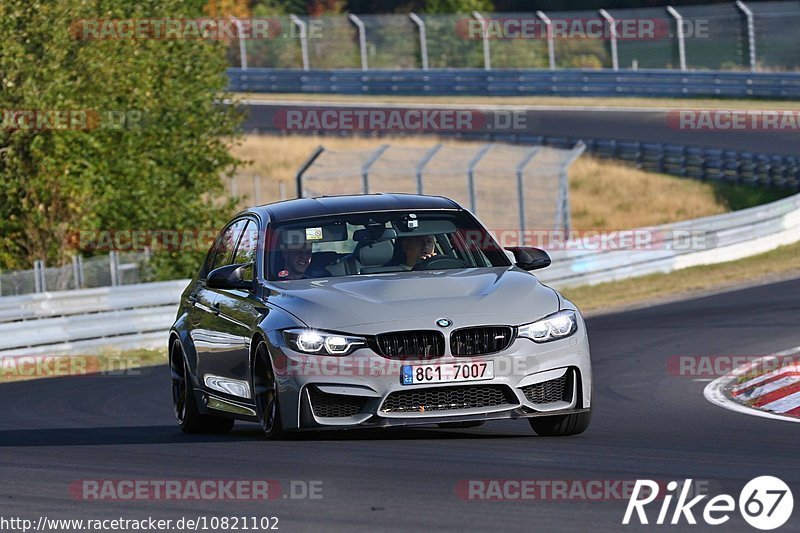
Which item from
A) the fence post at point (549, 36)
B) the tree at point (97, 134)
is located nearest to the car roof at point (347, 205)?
the tree at point (97, 134)

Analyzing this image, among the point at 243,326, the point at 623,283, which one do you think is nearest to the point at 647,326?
the point at 623,283

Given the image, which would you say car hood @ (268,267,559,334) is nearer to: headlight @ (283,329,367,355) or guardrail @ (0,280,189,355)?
headlight @ (283,329,367,355)

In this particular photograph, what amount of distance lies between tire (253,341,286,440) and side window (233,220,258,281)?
0.90 meters

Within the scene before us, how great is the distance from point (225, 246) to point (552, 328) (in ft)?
9.99

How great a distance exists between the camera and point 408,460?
27.5 feet

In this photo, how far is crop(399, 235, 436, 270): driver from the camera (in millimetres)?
10070

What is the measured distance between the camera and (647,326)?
19.4 meters

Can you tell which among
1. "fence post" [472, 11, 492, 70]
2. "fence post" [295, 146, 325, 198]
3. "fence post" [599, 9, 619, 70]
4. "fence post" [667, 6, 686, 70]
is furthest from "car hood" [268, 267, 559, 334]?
"fence post" [472, 11, 492, 70]

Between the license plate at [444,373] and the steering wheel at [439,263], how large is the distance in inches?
49.9

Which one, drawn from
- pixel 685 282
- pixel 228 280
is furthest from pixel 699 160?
pixel 228 280

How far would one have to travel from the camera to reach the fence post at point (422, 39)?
50.5 m

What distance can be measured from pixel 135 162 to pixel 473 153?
6.29 m

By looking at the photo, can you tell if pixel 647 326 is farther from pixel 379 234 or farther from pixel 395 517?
pixel 395 517

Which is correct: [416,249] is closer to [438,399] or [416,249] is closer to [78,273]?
[438,399]
